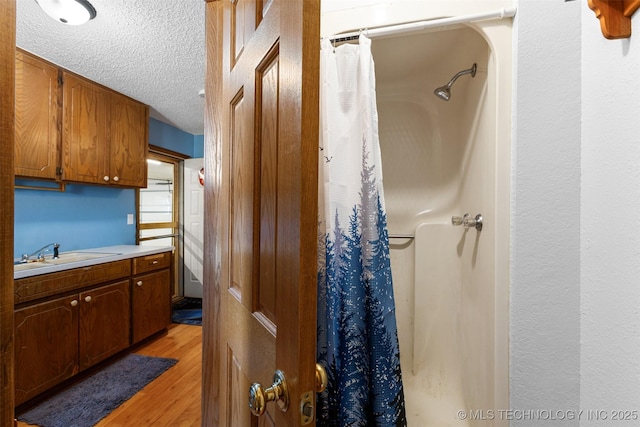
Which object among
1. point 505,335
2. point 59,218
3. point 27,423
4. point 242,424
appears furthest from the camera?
point 59,218

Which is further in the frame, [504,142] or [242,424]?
[504,142]

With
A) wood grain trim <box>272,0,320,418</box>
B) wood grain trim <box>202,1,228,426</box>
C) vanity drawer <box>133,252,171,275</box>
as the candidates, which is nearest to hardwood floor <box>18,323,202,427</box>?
vanity drawer <box>133,252,171,275</box>

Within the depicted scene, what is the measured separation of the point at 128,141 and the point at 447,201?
274 centimetres

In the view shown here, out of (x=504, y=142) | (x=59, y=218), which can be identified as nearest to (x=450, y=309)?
(x=504, y=142)

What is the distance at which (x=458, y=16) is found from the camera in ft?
2.96

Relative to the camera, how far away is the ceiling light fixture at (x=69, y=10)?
1295 mm

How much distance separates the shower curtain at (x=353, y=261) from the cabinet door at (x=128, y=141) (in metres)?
2.29

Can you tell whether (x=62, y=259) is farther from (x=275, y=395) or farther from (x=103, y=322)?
(x=275, y=395)

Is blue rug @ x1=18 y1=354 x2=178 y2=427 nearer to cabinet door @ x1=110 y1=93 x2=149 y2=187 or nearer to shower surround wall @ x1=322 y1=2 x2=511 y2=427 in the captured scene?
cabinet door @ x1=110 y1=93 x2=149 y2=187

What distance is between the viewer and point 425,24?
92 centimetres

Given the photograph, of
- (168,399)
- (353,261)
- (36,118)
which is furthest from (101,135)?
(353,261)

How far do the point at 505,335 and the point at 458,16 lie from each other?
1.06m

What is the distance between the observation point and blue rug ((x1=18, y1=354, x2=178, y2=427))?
1.60 meters

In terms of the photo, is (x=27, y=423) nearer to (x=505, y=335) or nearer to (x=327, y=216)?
(x=327, y=216)
